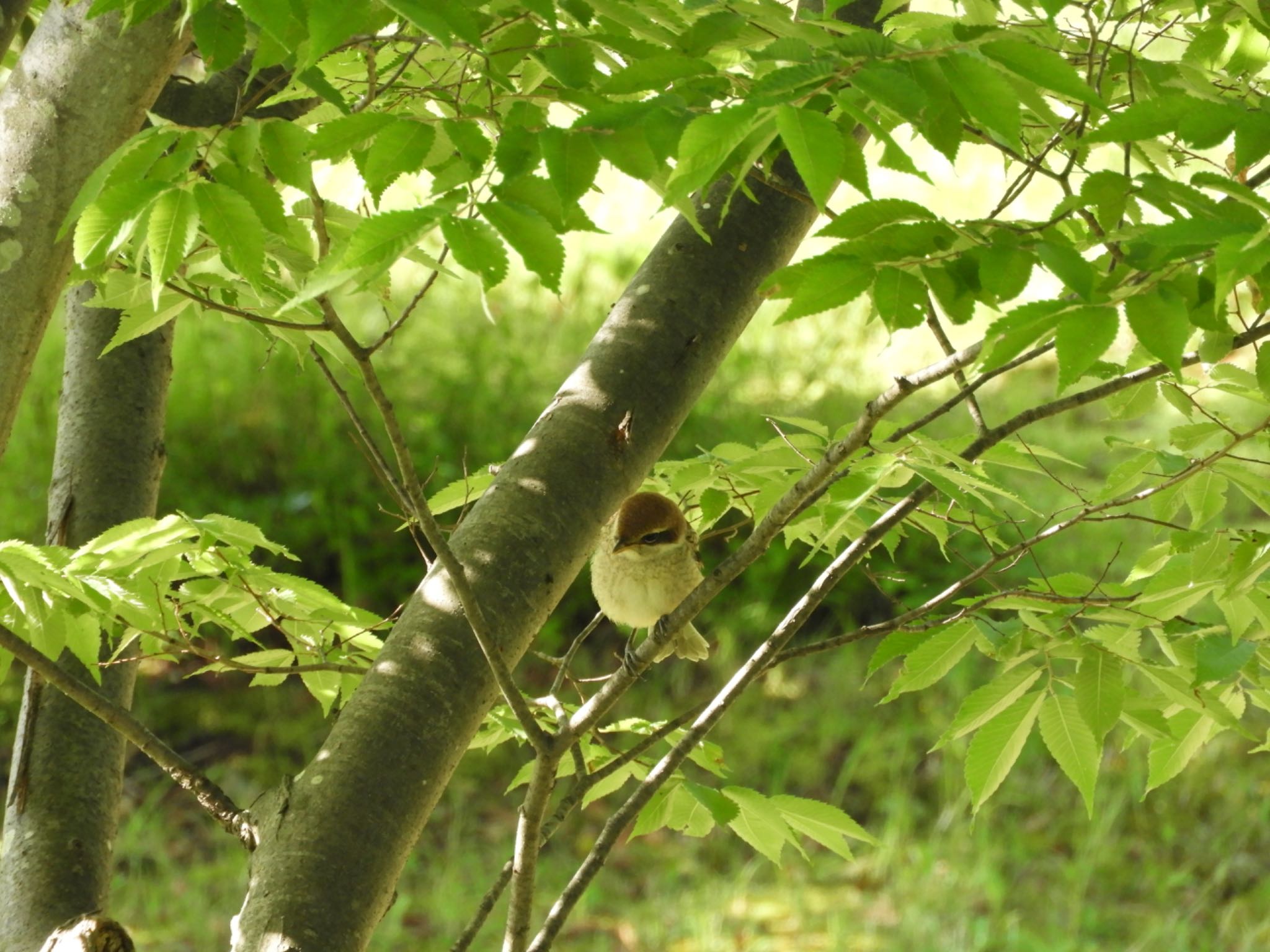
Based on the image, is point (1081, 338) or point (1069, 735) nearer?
point (1081, 338)

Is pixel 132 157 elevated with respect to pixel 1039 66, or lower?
lower

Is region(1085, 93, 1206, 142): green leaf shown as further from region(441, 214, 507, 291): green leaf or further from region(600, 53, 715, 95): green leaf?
region(441, 214, 507, 291): green leaf

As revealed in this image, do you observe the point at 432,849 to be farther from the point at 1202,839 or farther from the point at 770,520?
the point at 770,520

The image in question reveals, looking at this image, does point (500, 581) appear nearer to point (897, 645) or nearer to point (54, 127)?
point (897, 645)

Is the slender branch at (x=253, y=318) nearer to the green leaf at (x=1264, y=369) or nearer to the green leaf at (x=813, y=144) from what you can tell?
the green leaf at (x=813, y=144)

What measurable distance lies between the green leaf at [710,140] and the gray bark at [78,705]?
1.15 meters

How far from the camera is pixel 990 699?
52.9 inches

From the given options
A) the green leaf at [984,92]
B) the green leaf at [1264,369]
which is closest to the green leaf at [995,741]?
the green leaf at [1264,369]

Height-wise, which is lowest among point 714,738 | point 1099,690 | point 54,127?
point 714,738

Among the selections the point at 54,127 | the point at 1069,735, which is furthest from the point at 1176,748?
the point at 54,127

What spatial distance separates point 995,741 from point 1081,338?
603 mm

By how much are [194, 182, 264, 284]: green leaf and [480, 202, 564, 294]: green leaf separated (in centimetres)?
22

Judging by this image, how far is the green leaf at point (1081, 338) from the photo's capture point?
0.88 metres

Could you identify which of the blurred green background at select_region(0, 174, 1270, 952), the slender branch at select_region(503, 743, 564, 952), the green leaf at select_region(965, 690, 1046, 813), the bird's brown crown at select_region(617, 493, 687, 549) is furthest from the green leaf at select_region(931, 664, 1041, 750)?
the blurred green background at select_region(0, 174, 1270, 952)
